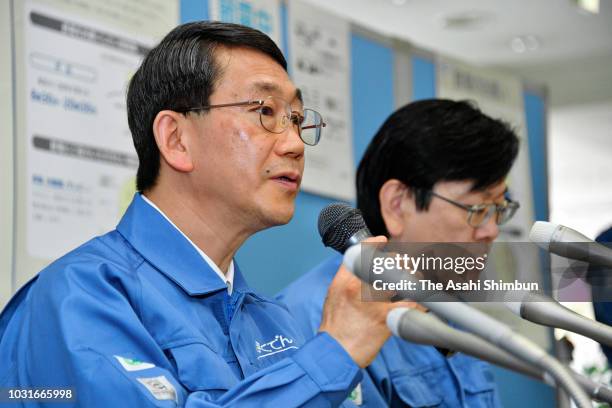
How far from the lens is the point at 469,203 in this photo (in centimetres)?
212

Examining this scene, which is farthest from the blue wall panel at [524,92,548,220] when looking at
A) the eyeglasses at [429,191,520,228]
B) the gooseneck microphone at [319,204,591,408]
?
the gooseneck microphone at [319,204,591,408]

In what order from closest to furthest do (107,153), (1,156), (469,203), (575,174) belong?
(1,156), (107,153), (469,203), (575,174)

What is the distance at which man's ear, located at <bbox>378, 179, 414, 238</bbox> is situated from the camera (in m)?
2.13

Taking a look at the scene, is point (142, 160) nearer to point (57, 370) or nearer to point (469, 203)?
point (57, 370)

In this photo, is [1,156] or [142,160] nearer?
[142,160]

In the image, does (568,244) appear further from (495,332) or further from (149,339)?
(149,339)

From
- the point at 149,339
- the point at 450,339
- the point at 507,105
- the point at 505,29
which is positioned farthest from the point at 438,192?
the point at 505,29

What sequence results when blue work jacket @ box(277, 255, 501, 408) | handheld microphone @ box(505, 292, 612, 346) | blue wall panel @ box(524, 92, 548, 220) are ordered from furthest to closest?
blue wall panel @ box(524, 92, 548, 220) → blue work jacket @ box(277, 255, 501, 408) → handheld microphone @ box(505, 292, 612, 346)

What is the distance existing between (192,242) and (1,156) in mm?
505

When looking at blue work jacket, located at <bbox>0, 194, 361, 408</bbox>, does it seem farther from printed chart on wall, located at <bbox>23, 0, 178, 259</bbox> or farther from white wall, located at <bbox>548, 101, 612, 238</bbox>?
white wall, located at <bbox>548, 101, 612, 238</bbox>

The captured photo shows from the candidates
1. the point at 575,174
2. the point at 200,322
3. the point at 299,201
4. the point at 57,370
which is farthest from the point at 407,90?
the point at 575,174

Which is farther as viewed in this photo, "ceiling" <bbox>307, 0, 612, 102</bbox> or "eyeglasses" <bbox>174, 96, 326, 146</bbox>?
"ceiling" <bbox>307, 0, 612, 102</bbox>

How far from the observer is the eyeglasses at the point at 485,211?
212 cm

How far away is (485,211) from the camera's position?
215 cm
